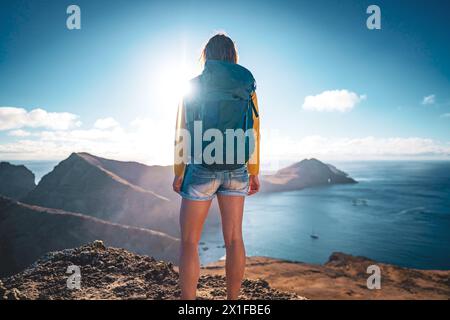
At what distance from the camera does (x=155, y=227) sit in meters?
77.3

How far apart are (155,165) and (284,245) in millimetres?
74148

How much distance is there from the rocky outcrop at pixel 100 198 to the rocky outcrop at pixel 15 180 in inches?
1623

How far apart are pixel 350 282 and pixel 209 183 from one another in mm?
23277

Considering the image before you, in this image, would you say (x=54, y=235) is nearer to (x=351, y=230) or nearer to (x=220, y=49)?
(x=220, y=49)

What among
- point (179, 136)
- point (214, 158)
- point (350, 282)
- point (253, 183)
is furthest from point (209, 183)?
point (350, 282)

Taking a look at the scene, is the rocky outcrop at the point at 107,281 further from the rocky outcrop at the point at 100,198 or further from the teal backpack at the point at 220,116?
the rocky outcrop at the point at 100,198

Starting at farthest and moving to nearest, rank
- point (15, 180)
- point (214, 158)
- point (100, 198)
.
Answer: point (15, 180) → point (100, 198) → point (214, 158)

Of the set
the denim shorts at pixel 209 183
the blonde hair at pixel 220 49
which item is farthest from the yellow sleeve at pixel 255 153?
the blonde hair at pixel 220 49

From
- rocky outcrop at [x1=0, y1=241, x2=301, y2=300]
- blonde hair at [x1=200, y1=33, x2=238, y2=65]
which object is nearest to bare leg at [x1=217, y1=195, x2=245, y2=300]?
blonde hair at [x1=200, y1=33, x2=238, y2=65]

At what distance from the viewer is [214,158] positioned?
2328 mm

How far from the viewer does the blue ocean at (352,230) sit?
59938 millimetres

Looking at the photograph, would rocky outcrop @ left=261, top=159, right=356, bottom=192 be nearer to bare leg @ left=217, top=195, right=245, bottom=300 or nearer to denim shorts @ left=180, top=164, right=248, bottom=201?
bare leg @ left=217, top=195, right=245, bottom=300

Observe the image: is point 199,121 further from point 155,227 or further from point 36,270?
point 155,227
